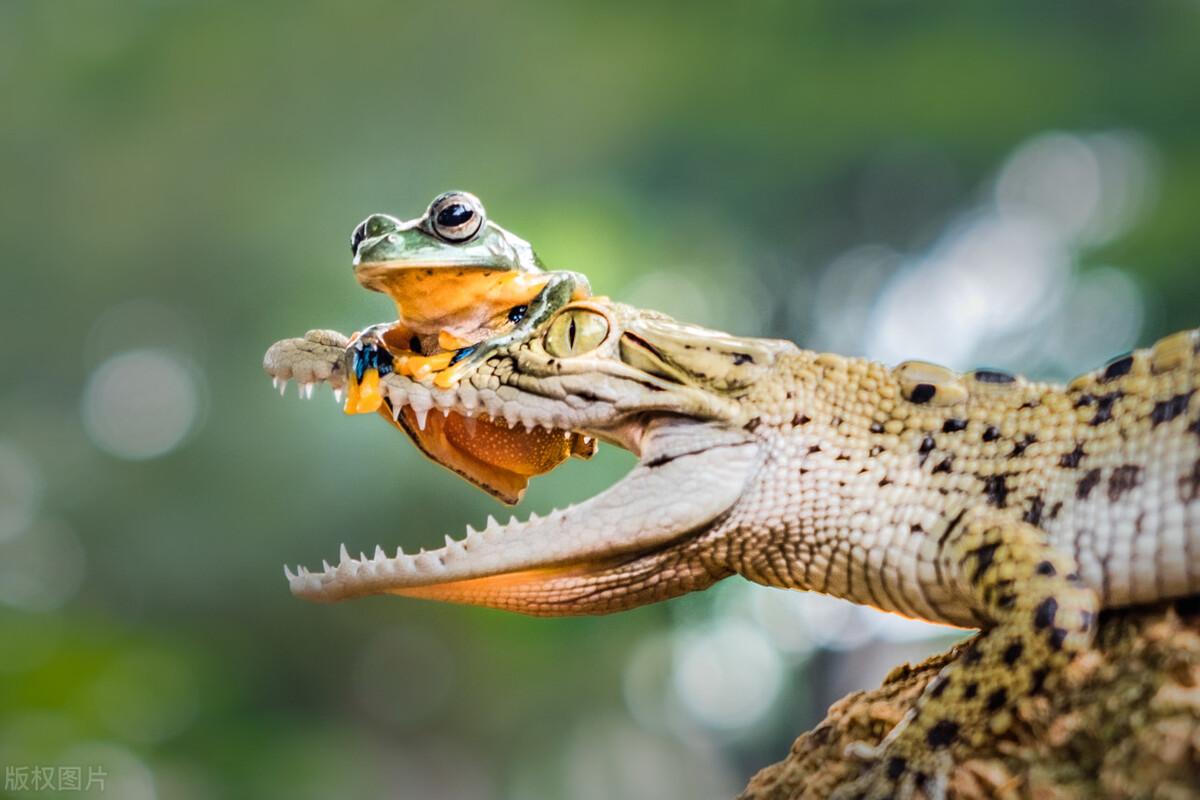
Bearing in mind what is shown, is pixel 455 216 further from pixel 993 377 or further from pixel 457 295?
pixel 993 377

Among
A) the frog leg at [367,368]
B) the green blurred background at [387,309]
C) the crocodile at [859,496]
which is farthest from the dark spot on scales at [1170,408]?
the green blurred background at [387,309]

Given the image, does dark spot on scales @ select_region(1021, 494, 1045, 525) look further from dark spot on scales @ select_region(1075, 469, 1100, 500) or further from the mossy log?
the mossy log

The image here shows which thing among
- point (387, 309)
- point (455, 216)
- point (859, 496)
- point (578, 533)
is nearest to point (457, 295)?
point (455, 216)

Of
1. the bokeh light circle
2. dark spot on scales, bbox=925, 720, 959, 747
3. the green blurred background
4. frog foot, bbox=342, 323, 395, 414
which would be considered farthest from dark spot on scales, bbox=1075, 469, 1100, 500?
the bokeh light circle

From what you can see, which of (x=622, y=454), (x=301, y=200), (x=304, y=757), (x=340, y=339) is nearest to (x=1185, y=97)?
(x=622, y=454)

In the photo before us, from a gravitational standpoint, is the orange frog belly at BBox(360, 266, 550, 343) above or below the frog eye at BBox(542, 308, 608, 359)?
above

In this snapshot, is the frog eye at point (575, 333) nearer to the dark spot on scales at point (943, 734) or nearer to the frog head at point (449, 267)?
the frog head at point (449, 267)

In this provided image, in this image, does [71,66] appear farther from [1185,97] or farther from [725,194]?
[1185,97]

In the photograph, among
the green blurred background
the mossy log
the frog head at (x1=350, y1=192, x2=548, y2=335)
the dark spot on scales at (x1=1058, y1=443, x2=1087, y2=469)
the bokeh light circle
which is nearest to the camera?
the mossy log
